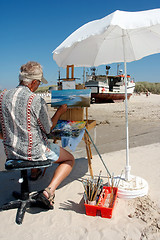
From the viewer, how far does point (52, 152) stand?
94.3 inches

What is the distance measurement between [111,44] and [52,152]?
1884 millimetres

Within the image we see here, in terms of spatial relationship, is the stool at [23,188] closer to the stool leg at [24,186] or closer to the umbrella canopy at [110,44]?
the stool leg at [24,186]

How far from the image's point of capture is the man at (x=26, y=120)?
2.12 metres

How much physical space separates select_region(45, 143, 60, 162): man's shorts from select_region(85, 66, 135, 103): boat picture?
18.5m

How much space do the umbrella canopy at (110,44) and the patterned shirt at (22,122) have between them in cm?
73

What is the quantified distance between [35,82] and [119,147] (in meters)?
3.74

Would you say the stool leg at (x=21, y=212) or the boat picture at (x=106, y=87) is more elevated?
the boat picture at (x=106, y=87)

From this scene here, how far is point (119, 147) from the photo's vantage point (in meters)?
5.55

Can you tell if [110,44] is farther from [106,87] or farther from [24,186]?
[106,87]

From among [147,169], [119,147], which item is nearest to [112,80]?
[119,147]

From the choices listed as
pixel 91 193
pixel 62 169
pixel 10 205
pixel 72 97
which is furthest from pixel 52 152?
pixel 72 97

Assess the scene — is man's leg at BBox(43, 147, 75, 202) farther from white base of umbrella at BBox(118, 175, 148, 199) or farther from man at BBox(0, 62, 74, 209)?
white base of umbrella at BBox(118, 175, 148, 199)

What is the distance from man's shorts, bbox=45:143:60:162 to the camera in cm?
235

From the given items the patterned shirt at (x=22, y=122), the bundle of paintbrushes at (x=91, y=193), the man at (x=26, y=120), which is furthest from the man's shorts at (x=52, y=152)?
the bundle of paintbrushes at (x=91, y=193)
